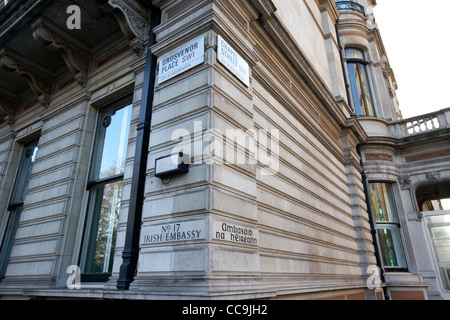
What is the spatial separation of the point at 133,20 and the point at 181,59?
171 centimetres

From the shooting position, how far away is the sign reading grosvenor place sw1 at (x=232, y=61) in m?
4.82

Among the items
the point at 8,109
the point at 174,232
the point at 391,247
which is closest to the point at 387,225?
the point at 391,247

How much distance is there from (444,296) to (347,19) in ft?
42.4

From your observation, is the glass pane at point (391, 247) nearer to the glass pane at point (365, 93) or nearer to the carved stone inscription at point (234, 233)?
the glass pane at point (365, 93)

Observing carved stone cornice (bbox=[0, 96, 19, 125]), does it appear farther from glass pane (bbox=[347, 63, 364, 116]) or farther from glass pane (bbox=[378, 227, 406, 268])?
glass pane (bbox=[378, 227, 406, 268])

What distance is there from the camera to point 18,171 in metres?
8.74

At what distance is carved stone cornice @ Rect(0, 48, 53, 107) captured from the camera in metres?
7.25

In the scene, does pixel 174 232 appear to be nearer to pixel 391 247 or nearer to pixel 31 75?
pixel 31 75

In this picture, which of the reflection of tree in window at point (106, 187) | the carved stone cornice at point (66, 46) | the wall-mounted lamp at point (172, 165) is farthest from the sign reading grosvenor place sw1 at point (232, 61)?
the carved stone cornice at point (66, 46)

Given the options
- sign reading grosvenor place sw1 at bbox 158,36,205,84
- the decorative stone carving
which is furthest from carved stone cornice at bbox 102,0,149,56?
the decorative stone carving

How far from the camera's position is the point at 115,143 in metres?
6.65

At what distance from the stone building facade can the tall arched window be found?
11.3 feet

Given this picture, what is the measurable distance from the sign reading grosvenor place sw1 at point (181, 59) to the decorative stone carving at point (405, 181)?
450 inches

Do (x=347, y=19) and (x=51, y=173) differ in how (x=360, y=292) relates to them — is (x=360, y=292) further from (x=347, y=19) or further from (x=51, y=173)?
(x=347, y=19)
